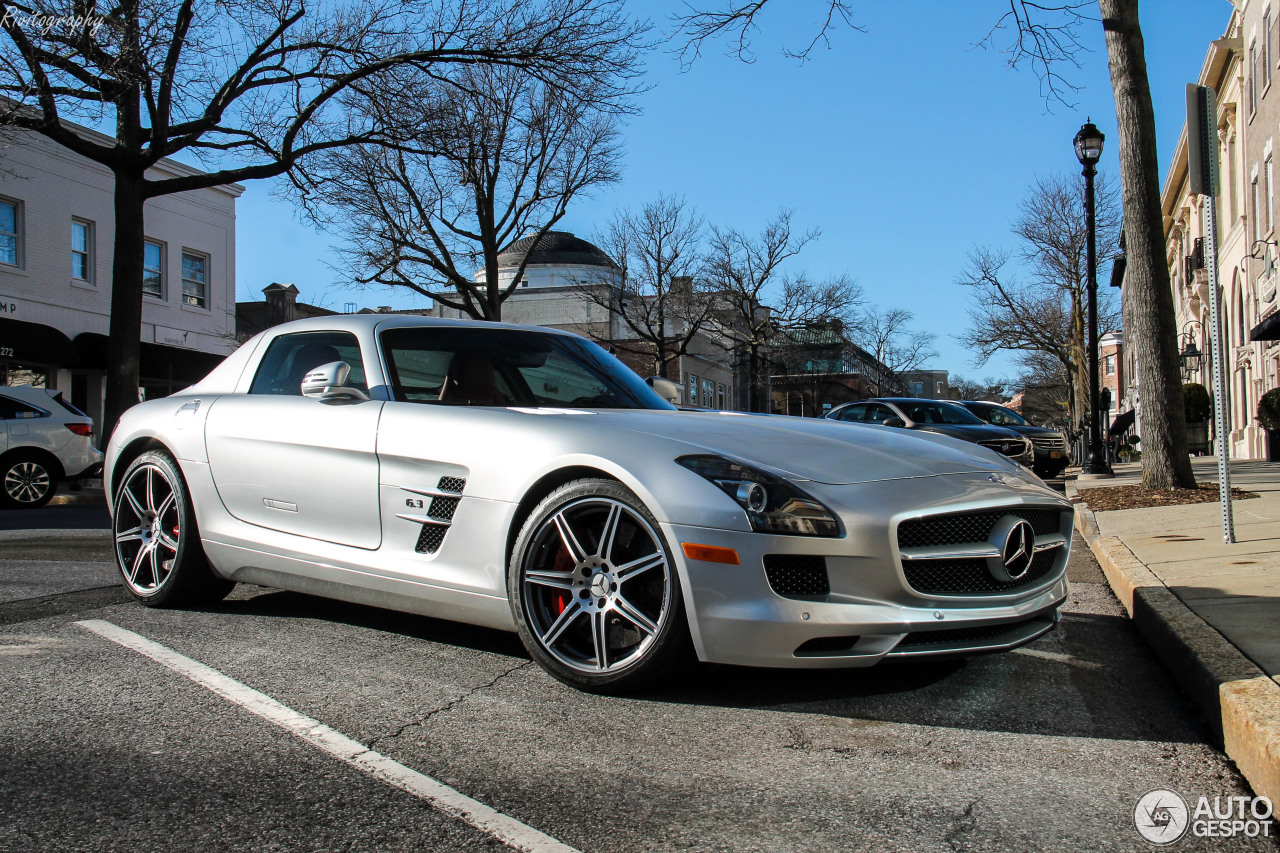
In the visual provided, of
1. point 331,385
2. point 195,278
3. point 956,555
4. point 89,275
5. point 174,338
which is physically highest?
point 195,278

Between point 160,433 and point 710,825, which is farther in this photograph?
point 160,433

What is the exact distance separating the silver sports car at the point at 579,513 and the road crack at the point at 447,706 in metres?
0.22

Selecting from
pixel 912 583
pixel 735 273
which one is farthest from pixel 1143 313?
pixel 735 273

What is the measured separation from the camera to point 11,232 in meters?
21.1

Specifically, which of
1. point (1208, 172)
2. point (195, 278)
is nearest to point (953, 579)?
point (1208, 172)

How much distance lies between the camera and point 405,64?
16188 mm

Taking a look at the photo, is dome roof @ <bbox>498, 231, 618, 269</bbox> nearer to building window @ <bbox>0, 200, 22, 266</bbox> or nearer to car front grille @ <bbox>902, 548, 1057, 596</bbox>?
building window @ <bbox>0, 200, 22, 266</bbox>

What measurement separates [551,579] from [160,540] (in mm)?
2576

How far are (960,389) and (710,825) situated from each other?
397 feet

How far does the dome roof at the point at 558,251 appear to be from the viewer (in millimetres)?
64875

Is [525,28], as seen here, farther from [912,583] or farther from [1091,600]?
[912,583]

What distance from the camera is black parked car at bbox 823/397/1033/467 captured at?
581 inches

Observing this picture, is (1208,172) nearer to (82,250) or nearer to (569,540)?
(569,540)

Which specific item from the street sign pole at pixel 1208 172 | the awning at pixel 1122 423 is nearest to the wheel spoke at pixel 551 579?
the street sign pole at pixel 1208 172
